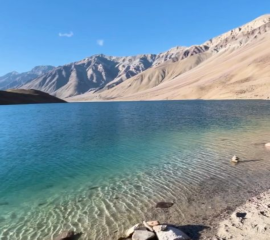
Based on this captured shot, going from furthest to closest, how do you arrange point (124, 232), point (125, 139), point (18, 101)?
1. point (18, 101)
2. point (125, 139)
3. point (124, 232)

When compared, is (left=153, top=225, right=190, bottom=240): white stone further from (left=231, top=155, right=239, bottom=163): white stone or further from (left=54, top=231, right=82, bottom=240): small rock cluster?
(left=231, top=155, right=239, bottom=163): white stone

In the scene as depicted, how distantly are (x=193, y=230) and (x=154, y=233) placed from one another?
2.12 meters

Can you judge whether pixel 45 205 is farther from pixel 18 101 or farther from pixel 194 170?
pixel 18 101

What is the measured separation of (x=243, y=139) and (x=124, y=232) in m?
26.9

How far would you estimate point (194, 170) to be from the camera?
2261 cm

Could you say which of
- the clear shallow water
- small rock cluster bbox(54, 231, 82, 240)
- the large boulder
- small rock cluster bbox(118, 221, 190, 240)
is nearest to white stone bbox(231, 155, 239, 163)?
the clear shallow water

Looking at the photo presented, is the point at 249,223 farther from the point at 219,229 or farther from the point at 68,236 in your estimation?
the point at 68,236

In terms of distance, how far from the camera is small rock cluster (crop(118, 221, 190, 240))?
1139 cm

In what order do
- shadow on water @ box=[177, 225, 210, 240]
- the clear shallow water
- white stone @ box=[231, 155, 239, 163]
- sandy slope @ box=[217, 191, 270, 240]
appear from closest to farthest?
sandy slope @ box=[217, 191, 270, 240] < shadow on water @ box=[177, 225, 210, 240] < the clear shallow water < white stone @ box=[231, 155, 239, 163]

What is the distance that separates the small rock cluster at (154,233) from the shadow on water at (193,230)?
636 mm

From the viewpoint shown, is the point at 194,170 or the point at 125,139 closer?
the point at 194,170

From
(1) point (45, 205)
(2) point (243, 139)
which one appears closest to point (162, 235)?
(1) point (45, 205)

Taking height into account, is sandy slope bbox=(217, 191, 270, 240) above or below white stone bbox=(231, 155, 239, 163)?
above

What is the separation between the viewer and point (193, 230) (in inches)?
505
